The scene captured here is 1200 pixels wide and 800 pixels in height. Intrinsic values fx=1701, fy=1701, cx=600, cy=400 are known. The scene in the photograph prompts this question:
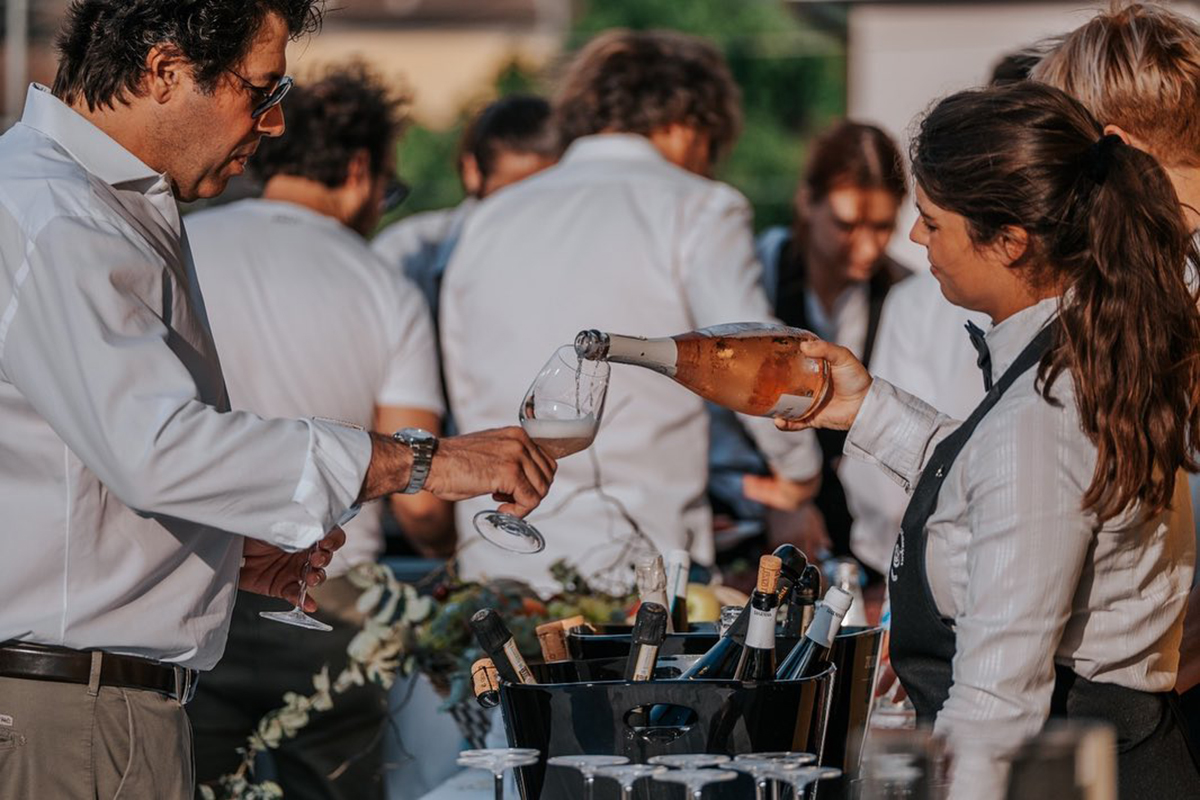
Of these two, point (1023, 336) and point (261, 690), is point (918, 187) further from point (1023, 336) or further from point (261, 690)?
point (261, 690)

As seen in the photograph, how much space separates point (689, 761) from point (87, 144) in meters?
0.97

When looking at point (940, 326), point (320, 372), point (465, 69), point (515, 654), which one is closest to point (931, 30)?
point (940, 326)

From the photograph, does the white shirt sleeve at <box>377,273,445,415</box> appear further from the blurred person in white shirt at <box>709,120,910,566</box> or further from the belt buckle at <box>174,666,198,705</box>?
the belt buckle at <box>174,666,198,705</box>

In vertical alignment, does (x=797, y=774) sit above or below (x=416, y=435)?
below

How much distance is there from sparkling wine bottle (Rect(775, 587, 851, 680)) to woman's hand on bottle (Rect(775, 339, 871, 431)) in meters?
0.35

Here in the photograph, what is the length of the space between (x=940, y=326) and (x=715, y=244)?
505 mm

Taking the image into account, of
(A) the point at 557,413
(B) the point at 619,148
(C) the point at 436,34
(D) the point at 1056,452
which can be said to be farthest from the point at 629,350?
(C) the point at 436,34

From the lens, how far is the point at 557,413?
197 cm

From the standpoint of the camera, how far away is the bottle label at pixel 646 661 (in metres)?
1.67

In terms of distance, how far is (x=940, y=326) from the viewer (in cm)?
347

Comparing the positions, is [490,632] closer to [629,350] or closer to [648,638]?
[648,638]

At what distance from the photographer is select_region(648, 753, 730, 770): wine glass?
1.51 metres

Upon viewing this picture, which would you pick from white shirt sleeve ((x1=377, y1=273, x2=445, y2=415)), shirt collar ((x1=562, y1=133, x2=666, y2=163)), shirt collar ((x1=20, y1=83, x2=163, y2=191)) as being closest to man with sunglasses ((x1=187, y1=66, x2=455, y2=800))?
white shirt sleeve ((x1=377, y1=273, x2=445, y2=415))

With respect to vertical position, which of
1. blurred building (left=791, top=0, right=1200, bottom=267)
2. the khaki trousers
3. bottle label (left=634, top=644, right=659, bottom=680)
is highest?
blurred building (left=791, top=0, right=1200, bottom=267)
